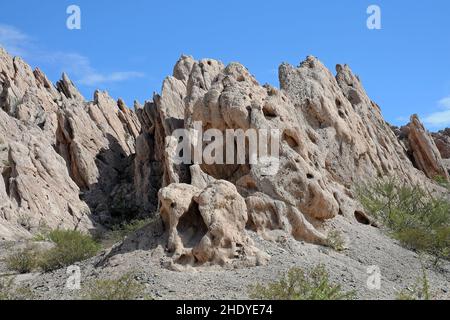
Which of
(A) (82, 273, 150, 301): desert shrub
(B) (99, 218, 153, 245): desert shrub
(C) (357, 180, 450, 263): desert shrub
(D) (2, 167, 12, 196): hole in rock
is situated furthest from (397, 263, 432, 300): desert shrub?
(D) (2, 167, 12, 196): hole in rock

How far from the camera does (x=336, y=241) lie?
767 inches

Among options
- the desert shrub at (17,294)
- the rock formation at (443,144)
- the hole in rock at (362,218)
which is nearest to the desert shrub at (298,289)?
the desert shrub at (17,294)

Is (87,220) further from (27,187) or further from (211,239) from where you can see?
(211,239)

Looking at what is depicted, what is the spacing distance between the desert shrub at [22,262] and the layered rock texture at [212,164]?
5.42 m

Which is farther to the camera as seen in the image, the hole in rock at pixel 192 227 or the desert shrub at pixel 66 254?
the desert shrub at pixel 66 254

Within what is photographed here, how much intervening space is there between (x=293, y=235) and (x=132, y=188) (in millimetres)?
26363

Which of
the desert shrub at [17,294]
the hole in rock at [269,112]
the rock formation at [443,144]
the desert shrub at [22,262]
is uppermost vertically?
the rock formation at [443,144]

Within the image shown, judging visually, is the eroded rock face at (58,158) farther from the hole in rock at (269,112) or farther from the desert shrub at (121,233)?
the hole in rock at (269,112)

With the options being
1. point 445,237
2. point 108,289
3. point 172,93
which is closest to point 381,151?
point 445,237

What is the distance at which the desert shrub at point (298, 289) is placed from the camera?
12.6m

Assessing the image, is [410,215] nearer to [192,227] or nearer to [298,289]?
[192,227]

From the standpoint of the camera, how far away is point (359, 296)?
1408cm

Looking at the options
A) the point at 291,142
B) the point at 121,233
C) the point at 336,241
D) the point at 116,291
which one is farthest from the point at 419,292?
the point at 121,233

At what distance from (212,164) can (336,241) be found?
526cm
